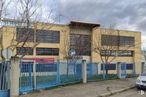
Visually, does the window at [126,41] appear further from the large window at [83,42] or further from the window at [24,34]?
the window at [24,34]

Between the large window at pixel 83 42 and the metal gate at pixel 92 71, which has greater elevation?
the large window at pixel 83 42

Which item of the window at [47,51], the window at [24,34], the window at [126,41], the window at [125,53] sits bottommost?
the window at [125,53]

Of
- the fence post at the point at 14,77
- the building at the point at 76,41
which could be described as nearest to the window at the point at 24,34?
the fence post at the point at 14,77

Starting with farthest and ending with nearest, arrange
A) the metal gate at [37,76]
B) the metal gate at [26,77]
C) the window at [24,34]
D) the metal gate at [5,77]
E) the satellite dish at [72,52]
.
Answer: the satellite dish at [72,52]
the window at [24,34]
the metal gate at [37,76]
the metal gate at [26,77]
the metal gate at [5,77]

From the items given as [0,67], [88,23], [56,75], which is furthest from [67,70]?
[88,23]

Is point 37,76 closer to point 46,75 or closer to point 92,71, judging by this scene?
point 46,75

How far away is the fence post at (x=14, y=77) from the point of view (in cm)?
1491

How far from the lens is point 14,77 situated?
15.0 m

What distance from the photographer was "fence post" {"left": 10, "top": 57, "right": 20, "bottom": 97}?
14.9 metres

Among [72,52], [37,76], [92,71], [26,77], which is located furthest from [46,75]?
[72,52]

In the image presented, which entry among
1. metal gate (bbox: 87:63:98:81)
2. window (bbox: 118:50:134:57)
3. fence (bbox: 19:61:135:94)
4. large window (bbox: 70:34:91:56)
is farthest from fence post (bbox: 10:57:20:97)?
window (bbox: 118:50:134:57)

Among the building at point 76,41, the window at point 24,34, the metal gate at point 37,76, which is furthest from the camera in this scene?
the building at point 76,41

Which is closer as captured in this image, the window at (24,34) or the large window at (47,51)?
the window at (24,34)

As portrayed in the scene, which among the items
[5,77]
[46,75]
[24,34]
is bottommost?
[46,75]
